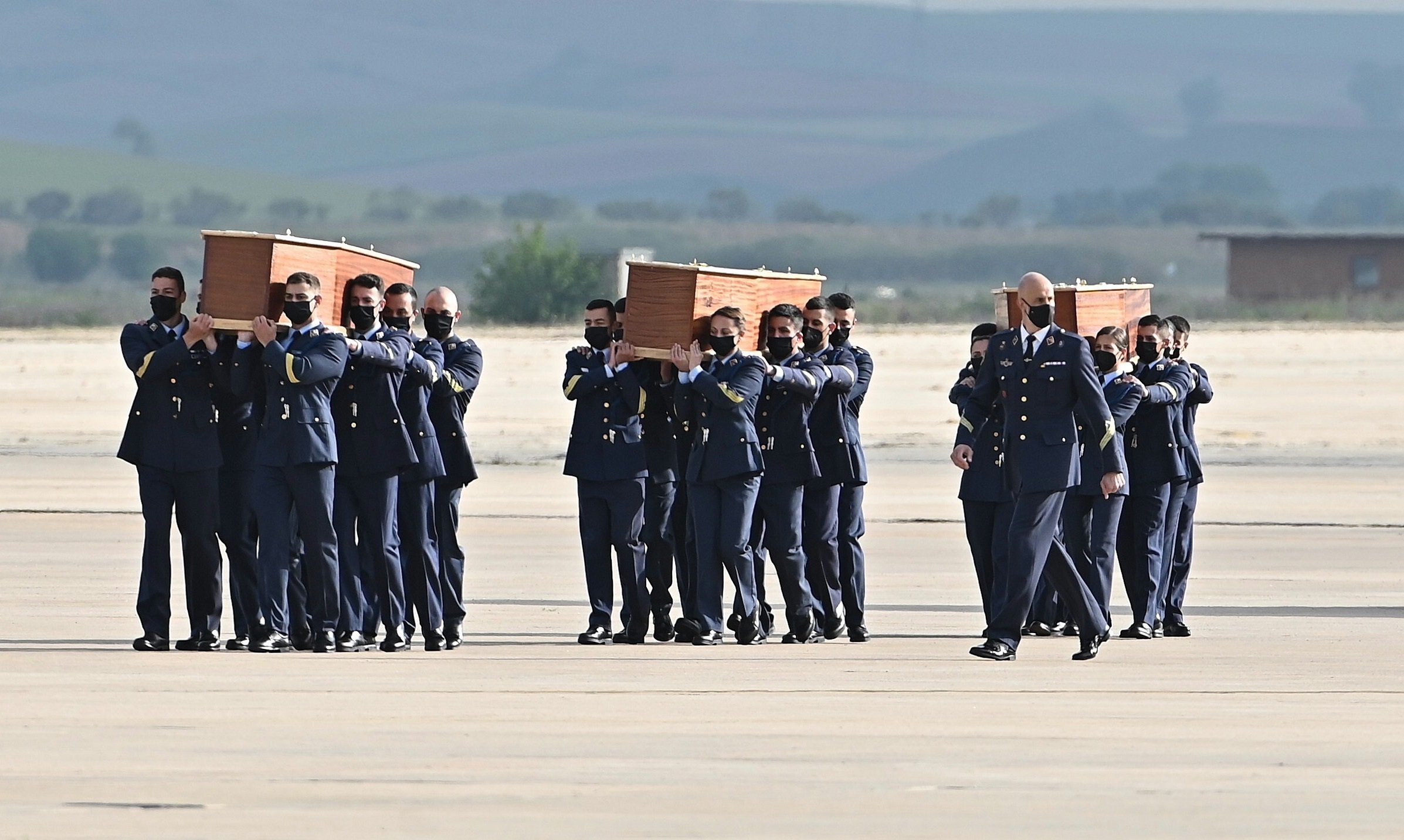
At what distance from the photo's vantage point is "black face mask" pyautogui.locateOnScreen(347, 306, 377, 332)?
12195mm

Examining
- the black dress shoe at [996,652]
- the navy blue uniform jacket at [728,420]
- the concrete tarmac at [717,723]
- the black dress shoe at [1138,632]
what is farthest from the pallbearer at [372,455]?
the black dress shoe at [1138,632]

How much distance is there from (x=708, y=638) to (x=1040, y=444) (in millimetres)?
1984

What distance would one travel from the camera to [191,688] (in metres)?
10.9

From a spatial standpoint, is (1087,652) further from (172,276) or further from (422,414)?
(172,276)

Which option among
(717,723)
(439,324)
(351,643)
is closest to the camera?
(717,723)

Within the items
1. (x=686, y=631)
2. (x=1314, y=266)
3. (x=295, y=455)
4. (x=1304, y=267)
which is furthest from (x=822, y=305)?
(x=1304, y=267)

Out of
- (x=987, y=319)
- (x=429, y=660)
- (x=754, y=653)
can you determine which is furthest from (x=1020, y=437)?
(x=987, y=319)

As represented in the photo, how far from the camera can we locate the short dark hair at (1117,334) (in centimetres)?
1327

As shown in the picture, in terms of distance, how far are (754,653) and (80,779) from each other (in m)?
4.53

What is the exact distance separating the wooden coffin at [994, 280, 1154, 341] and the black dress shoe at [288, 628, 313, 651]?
12.6 ft

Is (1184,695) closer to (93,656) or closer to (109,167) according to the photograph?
(93,656)

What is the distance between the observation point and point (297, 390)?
1201cm

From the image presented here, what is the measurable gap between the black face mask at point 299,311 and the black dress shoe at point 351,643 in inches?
63.1

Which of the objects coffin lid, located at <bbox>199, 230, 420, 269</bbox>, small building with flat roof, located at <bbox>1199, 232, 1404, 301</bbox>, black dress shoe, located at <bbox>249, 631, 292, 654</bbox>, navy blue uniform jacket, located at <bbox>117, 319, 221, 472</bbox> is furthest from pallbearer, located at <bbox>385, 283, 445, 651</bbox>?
small building with flat roof, located at <bbox>1199, 232, 1404, 301</bbox>
